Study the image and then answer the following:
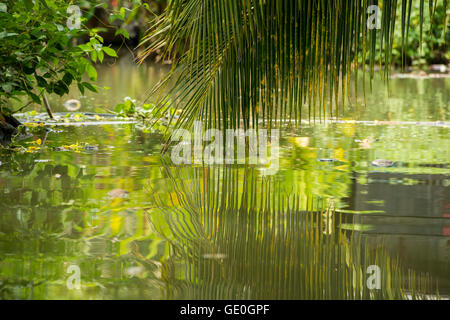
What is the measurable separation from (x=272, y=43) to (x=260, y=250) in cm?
102

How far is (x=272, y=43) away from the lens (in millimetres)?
2801

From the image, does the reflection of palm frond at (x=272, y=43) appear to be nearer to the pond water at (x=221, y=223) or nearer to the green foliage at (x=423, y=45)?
the pond water at (x=221, y=223)

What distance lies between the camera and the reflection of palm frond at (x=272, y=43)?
8.93 ft

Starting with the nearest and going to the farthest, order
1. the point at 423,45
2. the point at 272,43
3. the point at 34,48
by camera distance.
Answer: the point at 272,43, the point at 34,48, the point at 423,45

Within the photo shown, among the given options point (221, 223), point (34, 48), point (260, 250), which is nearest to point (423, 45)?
point (34, 48)

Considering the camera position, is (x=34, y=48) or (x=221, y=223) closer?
(x=221, y=223)

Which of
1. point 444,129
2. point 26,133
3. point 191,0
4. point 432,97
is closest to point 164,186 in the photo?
point 191,0

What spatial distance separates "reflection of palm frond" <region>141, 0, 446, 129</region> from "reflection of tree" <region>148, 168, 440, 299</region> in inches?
14.4

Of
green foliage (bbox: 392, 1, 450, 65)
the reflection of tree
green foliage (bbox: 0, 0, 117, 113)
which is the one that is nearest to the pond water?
the reflection of tree

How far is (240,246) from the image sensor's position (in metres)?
2.11

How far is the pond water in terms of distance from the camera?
1.78m

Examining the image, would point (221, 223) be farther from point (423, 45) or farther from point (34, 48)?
point (423, 45)

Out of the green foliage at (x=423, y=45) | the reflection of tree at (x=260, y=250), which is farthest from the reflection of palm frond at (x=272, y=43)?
the green foliage at (x=423, y=45)
